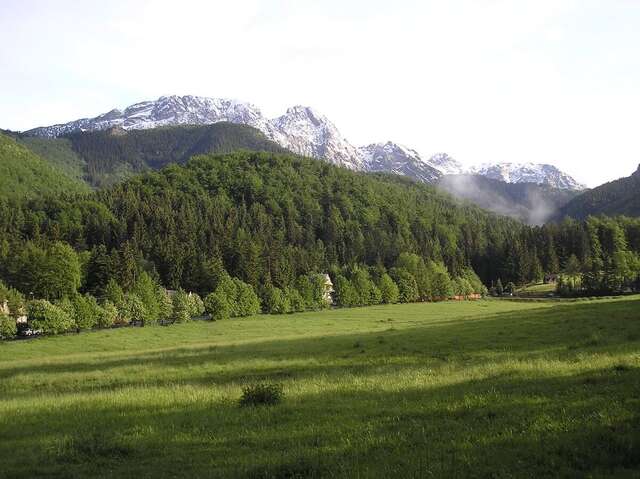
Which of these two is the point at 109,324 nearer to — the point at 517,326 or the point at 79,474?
the point at 517,326

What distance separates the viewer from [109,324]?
93062mm

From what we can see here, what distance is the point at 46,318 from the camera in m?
79.0

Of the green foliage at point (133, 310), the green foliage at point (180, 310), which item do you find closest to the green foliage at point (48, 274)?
the green foliage at point (133, 310)

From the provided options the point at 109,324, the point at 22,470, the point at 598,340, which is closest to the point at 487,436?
the point at 22,470

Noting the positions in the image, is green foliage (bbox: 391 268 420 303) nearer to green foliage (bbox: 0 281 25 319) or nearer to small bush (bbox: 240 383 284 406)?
green foliage (bbox: 0 281 25 319)

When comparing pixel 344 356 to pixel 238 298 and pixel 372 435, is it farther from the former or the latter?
pixel 238 298

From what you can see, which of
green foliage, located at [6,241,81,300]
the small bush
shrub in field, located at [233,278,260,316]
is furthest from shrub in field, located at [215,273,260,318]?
the small bush

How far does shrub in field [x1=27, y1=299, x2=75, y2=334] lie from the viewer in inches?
3105

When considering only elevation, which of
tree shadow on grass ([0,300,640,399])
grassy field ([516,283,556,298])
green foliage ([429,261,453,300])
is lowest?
grassy field ([516,283,556,298])

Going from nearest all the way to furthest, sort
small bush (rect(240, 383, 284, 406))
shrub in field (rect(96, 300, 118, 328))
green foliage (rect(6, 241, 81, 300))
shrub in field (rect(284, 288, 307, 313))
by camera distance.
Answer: small bush (rect(240, 383, 284, 406)), shrub in field (rect(96, 300, 118, 328)), green foliage (rect(6, 241, 81, 300)), shrub in field (rect(284, 288, 307, 313))

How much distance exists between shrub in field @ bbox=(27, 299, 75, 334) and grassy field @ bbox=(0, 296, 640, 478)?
1957 inches

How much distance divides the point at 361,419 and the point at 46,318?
76258mm

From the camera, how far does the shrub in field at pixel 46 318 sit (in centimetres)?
7888

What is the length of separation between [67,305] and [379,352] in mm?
65545
